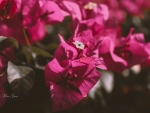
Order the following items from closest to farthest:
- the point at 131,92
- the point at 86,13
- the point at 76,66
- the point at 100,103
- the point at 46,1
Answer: the point at 76,66, the point at 46,1, the point at 86,13, the point at 100,103, the point at 131,92

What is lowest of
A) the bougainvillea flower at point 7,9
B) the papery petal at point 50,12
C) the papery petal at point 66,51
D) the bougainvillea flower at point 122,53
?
the bougainvillea flower at point 122,53

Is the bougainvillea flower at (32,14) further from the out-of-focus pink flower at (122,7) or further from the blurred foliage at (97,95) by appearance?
the out-of-focus pink flower at (122,7)

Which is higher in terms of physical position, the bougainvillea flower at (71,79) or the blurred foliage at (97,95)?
the bougainvillea flower at (71,79)

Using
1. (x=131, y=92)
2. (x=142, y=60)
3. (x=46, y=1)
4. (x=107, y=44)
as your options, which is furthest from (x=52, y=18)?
(x=131, y=92)

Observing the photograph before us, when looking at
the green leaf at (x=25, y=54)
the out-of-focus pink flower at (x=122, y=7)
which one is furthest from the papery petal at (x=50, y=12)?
the out-of-focus pink flower at (x=122, y=7)

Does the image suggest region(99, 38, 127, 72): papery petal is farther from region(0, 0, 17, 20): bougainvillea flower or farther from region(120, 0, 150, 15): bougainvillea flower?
region(120, 0, 150, 15): bougainvillea flower

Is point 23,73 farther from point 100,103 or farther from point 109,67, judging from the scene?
point 100,103
